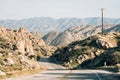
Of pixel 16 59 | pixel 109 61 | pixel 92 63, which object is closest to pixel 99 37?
pixel 92 63

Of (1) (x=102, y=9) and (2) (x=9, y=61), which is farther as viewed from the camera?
(1) (x=102, y=9)

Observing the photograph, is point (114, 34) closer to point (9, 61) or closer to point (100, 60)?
point (100, 60)

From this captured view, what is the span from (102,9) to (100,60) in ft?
138

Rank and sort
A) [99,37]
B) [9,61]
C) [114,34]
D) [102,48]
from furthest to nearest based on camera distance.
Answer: [114,34] < [99,37] < [102,48] < [9,61]

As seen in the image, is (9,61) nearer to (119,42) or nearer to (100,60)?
(100,60)

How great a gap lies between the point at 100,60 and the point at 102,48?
35.1 metres

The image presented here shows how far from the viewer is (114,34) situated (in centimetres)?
16638

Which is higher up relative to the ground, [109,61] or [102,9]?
[102,9]

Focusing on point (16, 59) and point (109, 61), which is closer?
point (16, 59)

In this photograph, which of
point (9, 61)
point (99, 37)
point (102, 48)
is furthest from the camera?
point (99, 37)

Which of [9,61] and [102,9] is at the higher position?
[102,9]

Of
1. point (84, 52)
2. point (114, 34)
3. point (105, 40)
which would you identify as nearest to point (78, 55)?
point (84, 52)

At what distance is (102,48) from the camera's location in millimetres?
143750

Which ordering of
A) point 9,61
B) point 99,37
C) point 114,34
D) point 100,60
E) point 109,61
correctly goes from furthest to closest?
point 114,34
point 99,37
point 100,60
point 109,61
point 9,61
